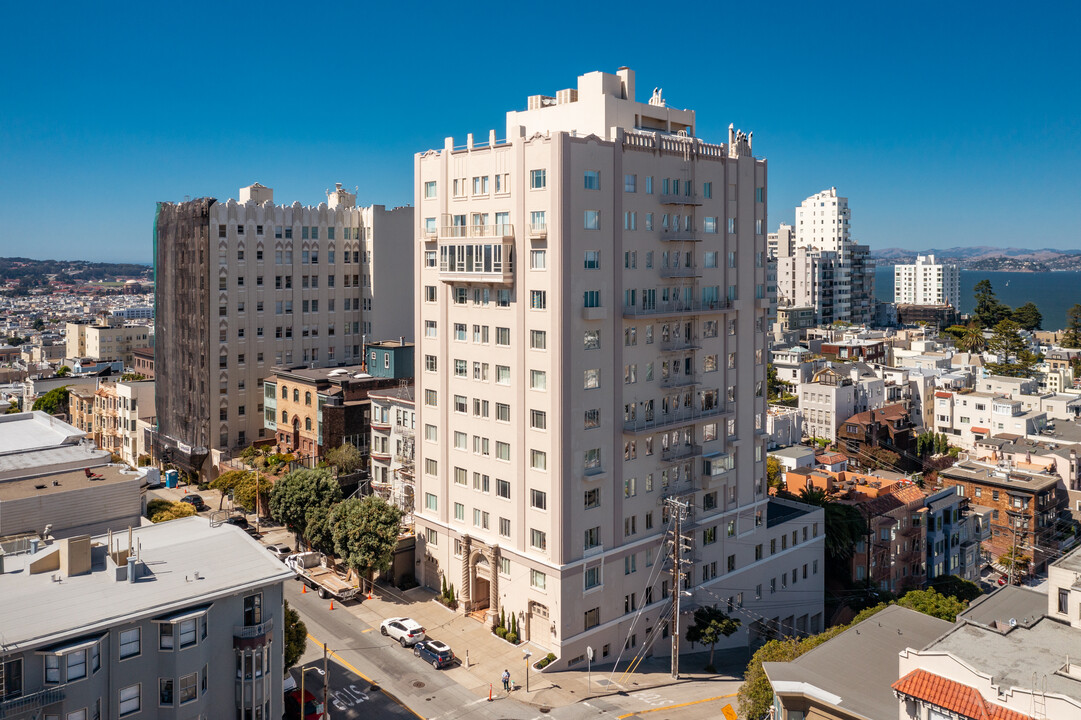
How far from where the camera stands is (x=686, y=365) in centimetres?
6594

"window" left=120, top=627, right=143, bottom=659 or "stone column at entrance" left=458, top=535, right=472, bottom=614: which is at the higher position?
"window" left=120, top=627, right=143, bottom=659

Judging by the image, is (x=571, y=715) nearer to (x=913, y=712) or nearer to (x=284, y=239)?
(x=913, y=712)

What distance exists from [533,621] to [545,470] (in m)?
10.3

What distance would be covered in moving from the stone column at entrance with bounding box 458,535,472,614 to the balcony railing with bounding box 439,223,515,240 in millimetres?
21580

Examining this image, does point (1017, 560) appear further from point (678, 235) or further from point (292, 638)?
point (292, 638)

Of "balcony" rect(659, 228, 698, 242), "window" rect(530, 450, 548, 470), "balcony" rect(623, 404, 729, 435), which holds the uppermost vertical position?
"balcony" rect(659, 228, 698, 242)

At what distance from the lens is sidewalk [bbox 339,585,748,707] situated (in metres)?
53.3

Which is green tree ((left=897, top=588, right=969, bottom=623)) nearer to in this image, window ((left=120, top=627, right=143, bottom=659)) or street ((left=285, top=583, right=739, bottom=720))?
street ((left=285, top=583, right=739, bottom=720))

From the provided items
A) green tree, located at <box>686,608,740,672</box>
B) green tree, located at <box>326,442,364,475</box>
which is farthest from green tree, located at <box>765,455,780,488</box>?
green tree, located at <box>326,442,364,475</box>

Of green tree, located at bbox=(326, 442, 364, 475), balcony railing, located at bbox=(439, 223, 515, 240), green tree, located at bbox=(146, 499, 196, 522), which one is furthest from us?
green tree, located at bbox=(326, 442, 364, 475)

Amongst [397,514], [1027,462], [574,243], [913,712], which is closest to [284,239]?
[397,514]

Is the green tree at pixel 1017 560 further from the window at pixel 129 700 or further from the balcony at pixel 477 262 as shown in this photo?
the window at pixel 129 700

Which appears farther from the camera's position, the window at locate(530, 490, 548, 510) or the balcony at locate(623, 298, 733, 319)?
the balcony at locate(623, 298, 733, 319)

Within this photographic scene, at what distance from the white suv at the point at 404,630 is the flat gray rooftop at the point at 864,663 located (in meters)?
23.6
